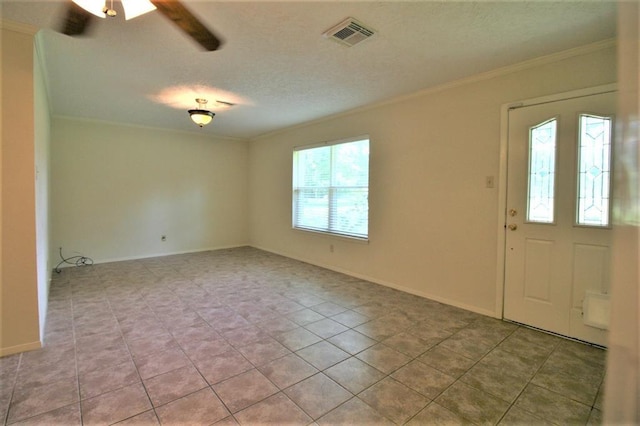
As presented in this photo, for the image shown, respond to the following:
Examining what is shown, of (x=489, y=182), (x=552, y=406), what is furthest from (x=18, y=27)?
(x=552, y=406)

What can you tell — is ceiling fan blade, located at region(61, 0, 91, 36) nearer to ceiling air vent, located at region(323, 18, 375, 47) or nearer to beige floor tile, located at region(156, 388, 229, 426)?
ceiling air vent, located at region(323, 18, 375, 47)

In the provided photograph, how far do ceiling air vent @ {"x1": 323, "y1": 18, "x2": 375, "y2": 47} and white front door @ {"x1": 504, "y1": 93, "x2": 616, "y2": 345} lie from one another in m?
1.72

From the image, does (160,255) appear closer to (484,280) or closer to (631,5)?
(484,280)

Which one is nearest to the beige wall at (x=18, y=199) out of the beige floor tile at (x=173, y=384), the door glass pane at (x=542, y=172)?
the beige floor tile at (x=173, y=384)

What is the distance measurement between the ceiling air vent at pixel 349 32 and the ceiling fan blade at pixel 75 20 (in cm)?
166

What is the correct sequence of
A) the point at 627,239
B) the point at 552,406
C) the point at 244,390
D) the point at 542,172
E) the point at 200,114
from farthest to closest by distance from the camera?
the point at 200,114, the point at 542,172, the point at 244,390, the point at 552,406, the point at 627,239

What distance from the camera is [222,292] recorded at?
385cm

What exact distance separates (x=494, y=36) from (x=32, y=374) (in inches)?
166

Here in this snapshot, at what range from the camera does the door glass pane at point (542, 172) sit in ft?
8.95

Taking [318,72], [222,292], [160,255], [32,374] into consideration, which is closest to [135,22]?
[318,72]

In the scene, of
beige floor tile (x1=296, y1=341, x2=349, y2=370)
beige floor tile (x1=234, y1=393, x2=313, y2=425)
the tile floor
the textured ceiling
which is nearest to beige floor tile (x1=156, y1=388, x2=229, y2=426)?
the tile floor

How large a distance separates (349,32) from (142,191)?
5.14m

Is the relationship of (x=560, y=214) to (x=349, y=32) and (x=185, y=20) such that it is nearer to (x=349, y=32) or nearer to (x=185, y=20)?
(x=349, y=32)

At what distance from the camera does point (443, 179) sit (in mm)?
3498
